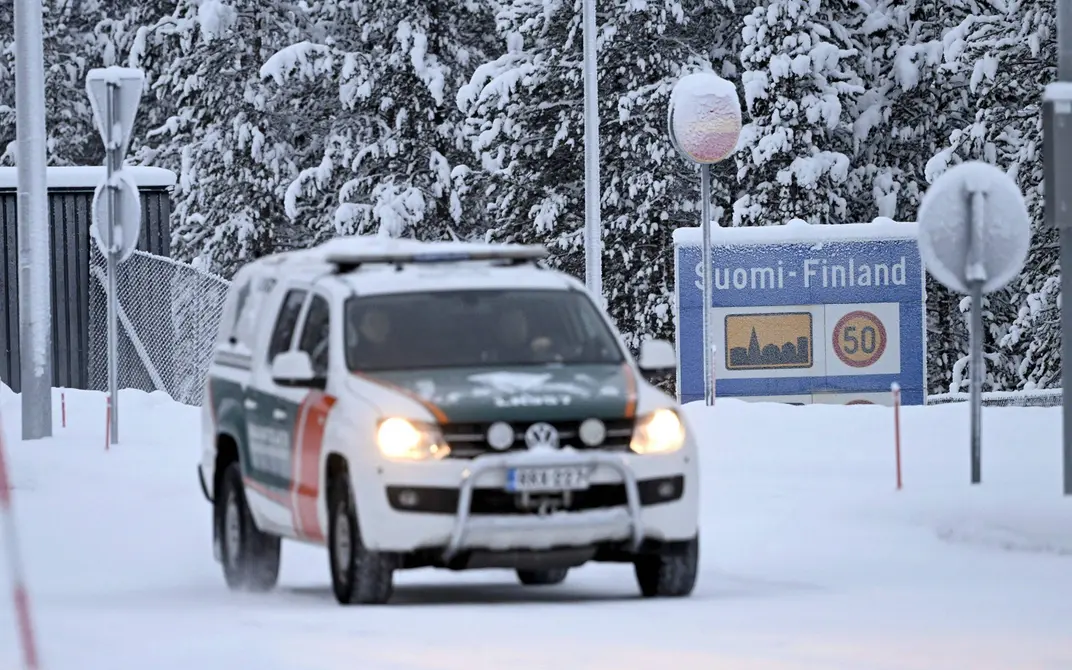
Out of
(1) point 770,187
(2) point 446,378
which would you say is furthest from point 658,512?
(1) point 770,187

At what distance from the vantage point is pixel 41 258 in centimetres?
2259

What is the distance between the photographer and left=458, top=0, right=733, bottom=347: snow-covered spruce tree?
4381 centimetres

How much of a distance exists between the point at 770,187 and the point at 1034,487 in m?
27.3

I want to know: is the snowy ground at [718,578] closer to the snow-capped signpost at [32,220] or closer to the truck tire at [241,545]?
the truck tire at [241,545]

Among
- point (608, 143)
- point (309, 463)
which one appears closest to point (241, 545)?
point (309, 463)

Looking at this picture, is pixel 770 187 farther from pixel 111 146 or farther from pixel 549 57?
pixel 111 146

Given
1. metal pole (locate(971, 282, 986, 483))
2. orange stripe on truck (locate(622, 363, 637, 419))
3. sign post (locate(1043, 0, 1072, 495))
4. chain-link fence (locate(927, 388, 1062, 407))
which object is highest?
sign post (locate(1043, 0, 1072, 495))

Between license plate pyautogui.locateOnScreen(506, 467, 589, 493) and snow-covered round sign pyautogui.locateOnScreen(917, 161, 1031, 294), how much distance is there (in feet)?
17.1

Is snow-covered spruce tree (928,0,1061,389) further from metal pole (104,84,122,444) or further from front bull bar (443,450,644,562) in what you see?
front bull bar (443,450,644,562)

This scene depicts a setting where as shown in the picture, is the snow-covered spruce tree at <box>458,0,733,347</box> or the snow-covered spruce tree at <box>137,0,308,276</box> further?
the snow-covered spruce tree at <box>137,0,308,276</box>

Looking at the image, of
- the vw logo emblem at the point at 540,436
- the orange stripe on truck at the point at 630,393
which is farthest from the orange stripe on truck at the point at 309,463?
the orange stripe on truck at the point at 630,393

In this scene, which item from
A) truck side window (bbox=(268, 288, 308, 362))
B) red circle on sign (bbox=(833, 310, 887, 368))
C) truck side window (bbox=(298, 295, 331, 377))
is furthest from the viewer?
red circle on sign (bbox=(833, 310, 887, 368))

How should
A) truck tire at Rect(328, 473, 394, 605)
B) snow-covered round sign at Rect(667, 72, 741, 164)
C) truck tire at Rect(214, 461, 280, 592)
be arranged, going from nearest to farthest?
truck tire at Rect(328, 473, 394, 605) → truck tire at Rect(214, 461, 280, 592) → snow-covered round sign at Rect(667, 72, 741, 164)

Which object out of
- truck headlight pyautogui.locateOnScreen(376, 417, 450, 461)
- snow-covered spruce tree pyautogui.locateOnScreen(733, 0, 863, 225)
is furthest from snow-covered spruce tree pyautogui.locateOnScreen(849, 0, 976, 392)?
truck headlight pyautogui.locateOnScreen(376, 417, 450, 461)
